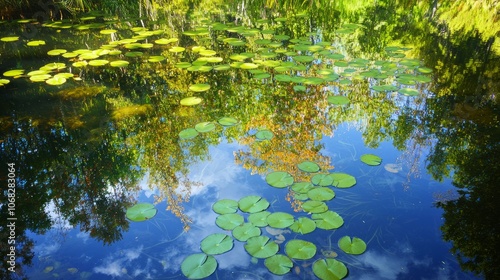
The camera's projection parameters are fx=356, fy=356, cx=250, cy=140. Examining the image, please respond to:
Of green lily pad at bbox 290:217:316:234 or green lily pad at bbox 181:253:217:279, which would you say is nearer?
green lily pad at bbox 181:253:217:279

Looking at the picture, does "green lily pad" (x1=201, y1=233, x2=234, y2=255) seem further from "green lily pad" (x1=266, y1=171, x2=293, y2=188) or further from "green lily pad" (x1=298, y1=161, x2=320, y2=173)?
"green lily pad" (x1=298, y1=161, x2=320, y2=173)

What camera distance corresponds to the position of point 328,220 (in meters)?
2.03

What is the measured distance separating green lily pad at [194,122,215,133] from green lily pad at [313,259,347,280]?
57.4 inches

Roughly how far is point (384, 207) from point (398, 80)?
6.16 feet

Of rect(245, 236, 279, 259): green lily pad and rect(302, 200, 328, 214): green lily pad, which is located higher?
rect(302, 200, 328, 214): green lily pad

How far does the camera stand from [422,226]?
2.04m

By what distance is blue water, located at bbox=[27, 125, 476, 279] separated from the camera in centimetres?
178

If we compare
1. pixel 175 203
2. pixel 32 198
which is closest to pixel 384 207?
pixel 175 203

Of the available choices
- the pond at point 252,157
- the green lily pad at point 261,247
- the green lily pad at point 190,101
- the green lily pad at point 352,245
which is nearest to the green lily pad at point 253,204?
the pond at point 252,157

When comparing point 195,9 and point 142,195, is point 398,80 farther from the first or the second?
point 195,9

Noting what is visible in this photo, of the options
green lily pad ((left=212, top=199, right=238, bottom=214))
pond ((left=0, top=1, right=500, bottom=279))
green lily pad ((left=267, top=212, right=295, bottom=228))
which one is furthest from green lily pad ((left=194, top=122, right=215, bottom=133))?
green lily pad ((left=267, top=212, right=295, bottom=228))

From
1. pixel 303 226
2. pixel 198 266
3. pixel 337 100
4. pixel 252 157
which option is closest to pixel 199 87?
pixel 252 157

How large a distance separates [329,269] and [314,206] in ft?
1.48

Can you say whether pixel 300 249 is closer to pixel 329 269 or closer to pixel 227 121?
pixel 329 269
